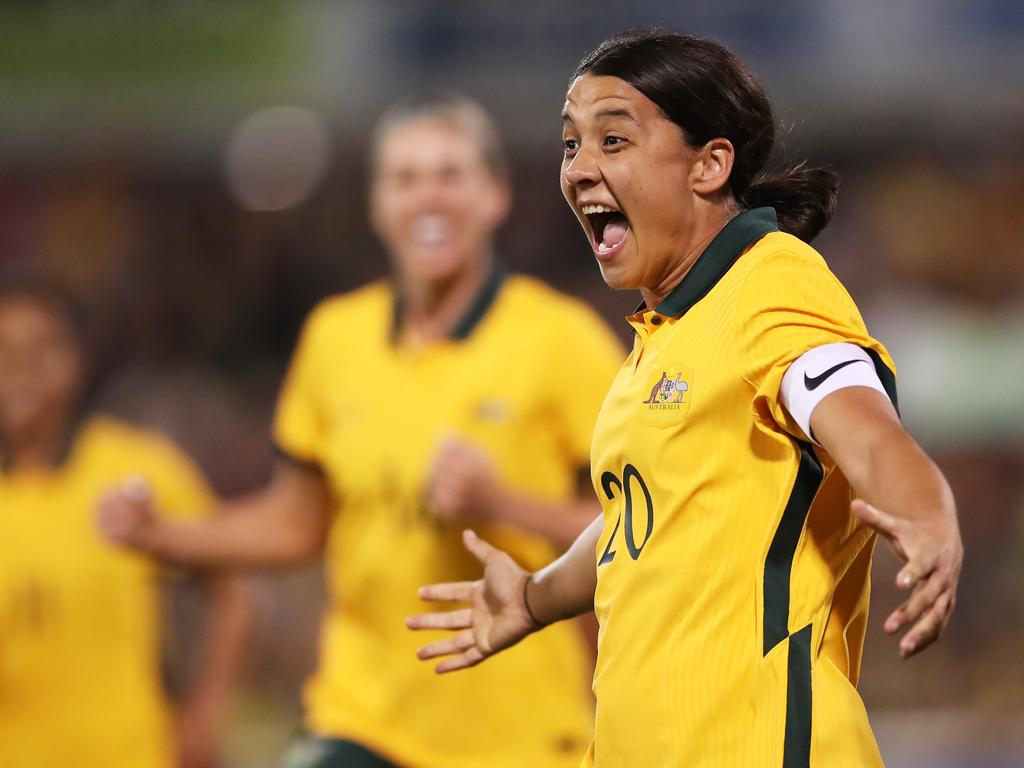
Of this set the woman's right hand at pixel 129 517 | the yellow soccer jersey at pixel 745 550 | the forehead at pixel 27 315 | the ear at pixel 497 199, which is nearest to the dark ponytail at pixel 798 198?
the yellow soccer jersey at pixel 745 550

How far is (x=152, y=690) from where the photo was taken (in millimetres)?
5578

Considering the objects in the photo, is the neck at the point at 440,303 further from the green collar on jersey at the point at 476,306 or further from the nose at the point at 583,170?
the nose at the point at 583,170

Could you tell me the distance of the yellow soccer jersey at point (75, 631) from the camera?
5.32 m

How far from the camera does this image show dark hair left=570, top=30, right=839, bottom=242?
2.51 metres

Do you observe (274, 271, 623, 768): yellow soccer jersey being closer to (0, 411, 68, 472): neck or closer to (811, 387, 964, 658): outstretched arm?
(0, 411, 68, 472): neck

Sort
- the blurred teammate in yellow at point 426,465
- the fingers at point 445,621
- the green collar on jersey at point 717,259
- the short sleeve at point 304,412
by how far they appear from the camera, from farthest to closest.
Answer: the short sleeve at point 304,412
the blurred teammate in yellow at point 426,465
the fingers at point 445,621
the green collar on jersey at point 717,259

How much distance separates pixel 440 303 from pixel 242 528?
0.87m

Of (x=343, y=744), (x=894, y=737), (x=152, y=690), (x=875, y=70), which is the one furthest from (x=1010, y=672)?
(x=343, y=744)

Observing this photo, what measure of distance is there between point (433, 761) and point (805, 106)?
8.63 metres

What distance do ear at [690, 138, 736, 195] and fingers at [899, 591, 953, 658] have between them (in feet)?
2.77

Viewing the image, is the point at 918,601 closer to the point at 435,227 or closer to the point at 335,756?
the point at 335,756

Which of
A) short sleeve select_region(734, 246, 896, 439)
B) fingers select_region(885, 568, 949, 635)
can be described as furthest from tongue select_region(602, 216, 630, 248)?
fingers select_region(885, 568, 949, 635)

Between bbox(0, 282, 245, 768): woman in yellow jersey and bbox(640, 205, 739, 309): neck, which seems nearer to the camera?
bbox(640, 205, 739, 309): neck

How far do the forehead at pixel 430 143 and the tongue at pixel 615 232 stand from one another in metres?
2.29
